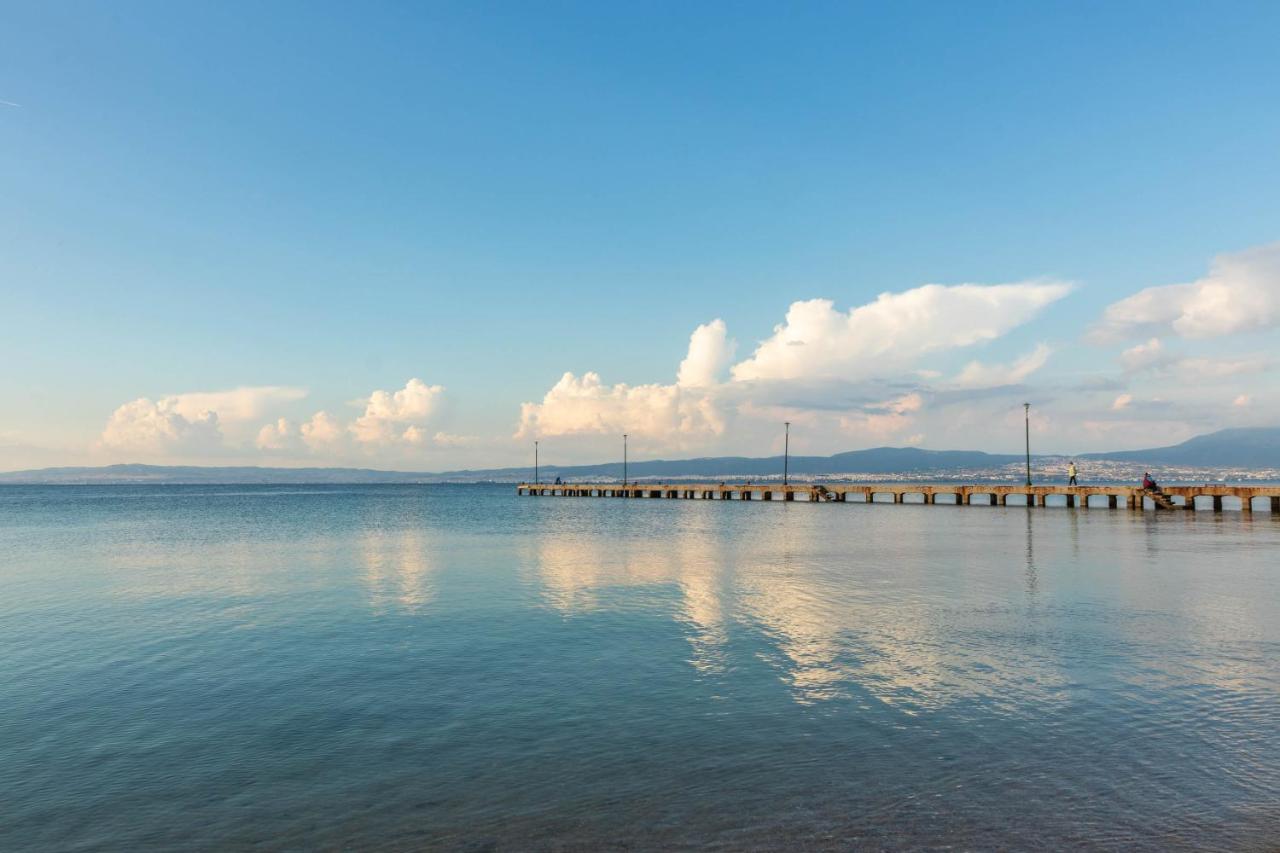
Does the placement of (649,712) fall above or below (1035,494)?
below

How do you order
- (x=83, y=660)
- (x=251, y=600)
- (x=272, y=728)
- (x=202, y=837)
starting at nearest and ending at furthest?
(x=202, y=837) → (x=272, y=728) → (x=83, y=660) → (x=251, y=600)

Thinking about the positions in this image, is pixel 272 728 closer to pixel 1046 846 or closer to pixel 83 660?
A: pixel 83 660

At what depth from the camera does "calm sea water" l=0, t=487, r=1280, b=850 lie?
854 centimetres

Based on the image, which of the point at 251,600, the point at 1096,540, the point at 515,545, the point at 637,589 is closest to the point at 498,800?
the point at 637,589

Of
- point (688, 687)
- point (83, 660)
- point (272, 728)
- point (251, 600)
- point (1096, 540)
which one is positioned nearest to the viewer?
point (272, 728)

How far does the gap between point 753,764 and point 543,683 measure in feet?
17.7

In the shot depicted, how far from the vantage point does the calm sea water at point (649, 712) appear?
336 inches

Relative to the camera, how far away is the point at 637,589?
2639 cm

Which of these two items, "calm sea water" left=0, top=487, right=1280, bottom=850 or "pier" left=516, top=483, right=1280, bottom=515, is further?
"pier" left=516, top=483, right=1280, bottom=515

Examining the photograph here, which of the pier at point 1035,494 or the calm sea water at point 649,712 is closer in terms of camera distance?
the calm sea water at point 649,712

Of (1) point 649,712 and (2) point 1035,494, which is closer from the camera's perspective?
(1) point 649,712

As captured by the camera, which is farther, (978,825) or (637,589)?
(637,589)

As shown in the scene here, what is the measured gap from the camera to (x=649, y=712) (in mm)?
12500

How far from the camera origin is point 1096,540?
4231 centimetres
